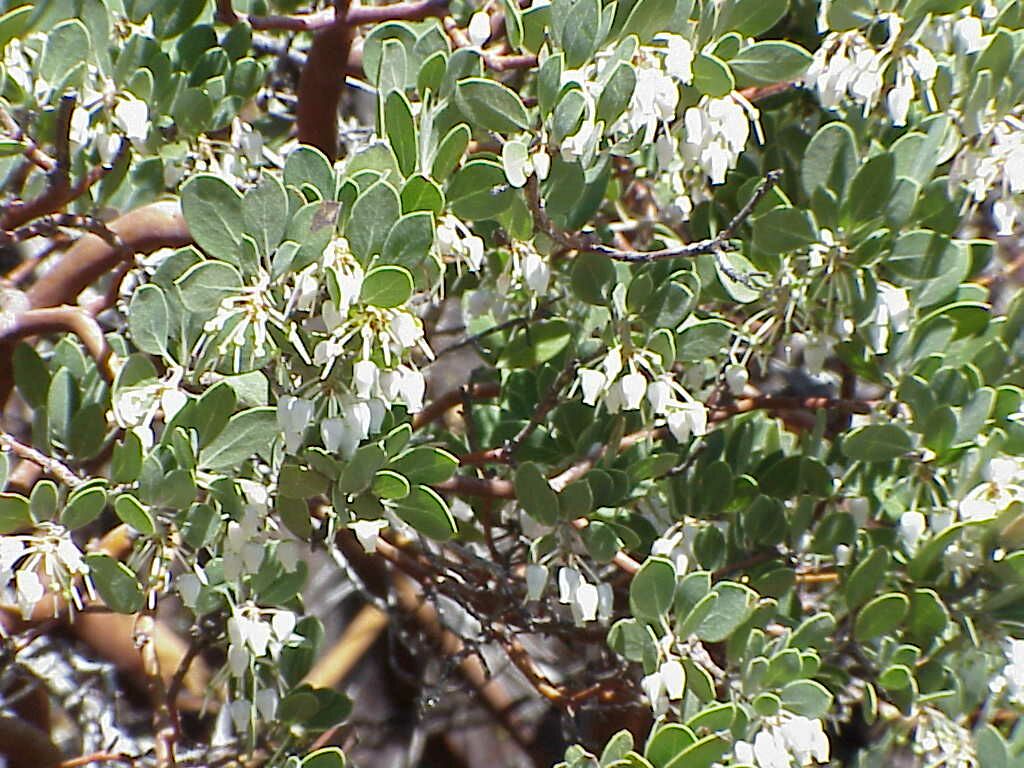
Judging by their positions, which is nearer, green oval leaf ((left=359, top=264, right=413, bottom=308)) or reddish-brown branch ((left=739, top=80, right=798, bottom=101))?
green oval leaf ((left=359, top=264, right=413, bottom=308))

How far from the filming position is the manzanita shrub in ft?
3.32

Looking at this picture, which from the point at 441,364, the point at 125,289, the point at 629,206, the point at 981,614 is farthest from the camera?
the point at 441,364

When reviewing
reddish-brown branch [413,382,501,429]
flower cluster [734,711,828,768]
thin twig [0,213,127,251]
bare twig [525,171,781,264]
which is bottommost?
flower cluster [734,711,828,768]

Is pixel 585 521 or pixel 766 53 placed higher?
pixel 766 53

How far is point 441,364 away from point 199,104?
4.76 ft

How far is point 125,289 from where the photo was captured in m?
1.51

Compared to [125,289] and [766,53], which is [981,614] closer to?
[766,53]

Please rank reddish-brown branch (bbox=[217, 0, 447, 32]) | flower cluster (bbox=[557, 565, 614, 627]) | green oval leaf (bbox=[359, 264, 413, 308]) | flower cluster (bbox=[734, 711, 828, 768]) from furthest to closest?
reddish-brown branch (bbox=[217, 0, 447, 32]) < flower cluster (bbox=[557, 565, 614, 627]) < flower cluster (bbox=[734, 711, 828, 768]) < green oval leaf (bbox=[359, 264, 413, 308])

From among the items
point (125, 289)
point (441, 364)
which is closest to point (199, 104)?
point (125, 289)

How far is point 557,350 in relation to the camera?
1.39 metres

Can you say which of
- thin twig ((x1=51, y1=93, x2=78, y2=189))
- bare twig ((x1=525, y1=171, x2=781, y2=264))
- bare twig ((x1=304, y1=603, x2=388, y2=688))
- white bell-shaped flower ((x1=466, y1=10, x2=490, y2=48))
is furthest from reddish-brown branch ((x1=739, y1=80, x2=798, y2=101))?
bare twig ((x1=304, y1=603, x2=388, y2=688))

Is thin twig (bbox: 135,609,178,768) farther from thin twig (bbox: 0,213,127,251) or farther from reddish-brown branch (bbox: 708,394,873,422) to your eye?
reddish-brown branch (bbox: 708,394,873,422)

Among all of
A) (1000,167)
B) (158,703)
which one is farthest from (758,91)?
(158,703)

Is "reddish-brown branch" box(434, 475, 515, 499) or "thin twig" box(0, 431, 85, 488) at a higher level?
"thin twig" box(0, 431, 85, 488)
